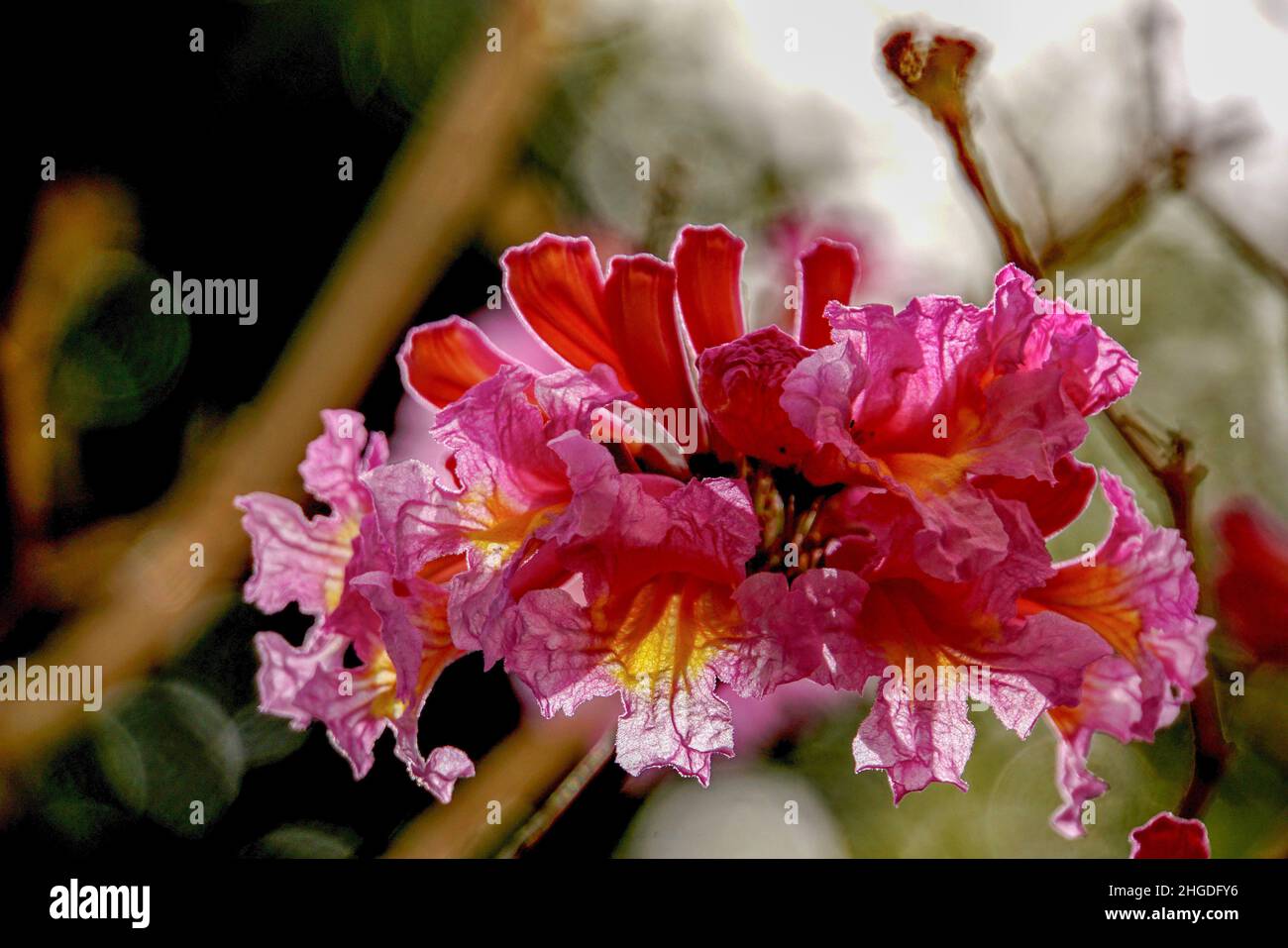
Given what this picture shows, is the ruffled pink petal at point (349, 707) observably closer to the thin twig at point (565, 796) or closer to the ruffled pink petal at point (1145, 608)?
the thin twig at point (565, 796)

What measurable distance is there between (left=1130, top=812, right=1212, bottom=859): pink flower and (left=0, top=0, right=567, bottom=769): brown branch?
1.07 metres

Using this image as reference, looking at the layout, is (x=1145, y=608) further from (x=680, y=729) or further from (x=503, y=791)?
(x=503, y=791)

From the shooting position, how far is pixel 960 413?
688 millimetres

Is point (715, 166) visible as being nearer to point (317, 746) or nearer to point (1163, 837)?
point (317, 746)

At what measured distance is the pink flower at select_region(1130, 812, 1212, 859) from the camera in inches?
31.9

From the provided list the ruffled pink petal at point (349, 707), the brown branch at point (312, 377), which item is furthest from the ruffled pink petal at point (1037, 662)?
the brown branch at point (312, 377)

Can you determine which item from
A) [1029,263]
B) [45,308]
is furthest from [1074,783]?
[45,308]

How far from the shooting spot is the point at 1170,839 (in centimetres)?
81

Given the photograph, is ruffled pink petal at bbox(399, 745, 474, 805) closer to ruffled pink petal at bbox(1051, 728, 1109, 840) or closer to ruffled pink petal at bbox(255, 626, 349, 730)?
ruffled pink petal at bbox(255, 626, 349, 730)

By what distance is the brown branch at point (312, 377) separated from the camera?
1.52 meters

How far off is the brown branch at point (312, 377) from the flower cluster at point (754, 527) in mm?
825

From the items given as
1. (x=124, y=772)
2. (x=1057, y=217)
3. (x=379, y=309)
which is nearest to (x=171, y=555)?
(x=379, y=309)

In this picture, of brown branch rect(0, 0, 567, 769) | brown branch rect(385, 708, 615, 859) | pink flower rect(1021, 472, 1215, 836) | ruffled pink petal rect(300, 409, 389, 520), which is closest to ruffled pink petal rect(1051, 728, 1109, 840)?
pink flower rect(1021, 472, 1215, 836)

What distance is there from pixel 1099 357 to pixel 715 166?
164 cm
